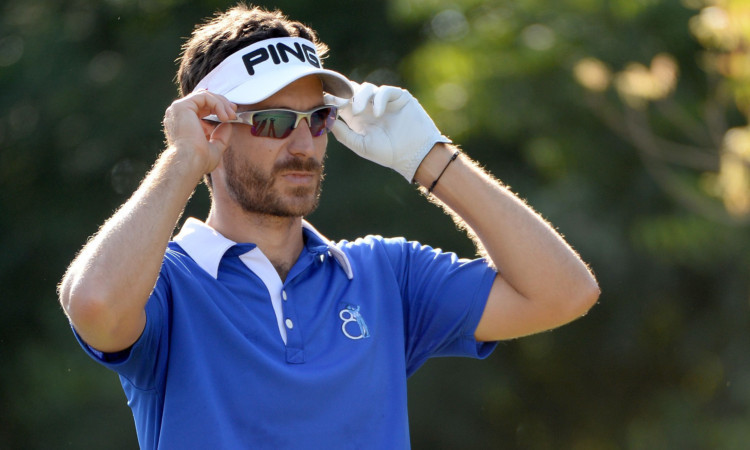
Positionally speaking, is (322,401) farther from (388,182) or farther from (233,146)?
(388,182)

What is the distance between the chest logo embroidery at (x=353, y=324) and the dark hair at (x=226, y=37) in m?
0.76

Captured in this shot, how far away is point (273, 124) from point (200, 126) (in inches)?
10.3

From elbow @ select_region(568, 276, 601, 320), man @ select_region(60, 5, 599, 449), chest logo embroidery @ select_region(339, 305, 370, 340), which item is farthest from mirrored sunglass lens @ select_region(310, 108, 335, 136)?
elbow @ select_region(568, 276, 601, 320)

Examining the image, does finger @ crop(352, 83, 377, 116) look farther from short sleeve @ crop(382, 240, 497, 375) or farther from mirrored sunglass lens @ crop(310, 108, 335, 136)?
short sleeve @ crop(382, 240, 497, 375)

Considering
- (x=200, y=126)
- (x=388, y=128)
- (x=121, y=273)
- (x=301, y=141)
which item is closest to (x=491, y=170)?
(x=388, y=128)

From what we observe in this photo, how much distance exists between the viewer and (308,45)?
10.3 ft

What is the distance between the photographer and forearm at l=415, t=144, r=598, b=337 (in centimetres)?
296

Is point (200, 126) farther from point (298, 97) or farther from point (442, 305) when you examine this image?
point (442, 305)

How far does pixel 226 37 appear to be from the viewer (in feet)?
10.2

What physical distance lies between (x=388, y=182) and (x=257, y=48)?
6.50 metres

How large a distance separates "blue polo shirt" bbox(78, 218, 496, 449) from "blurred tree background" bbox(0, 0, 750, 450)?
5329 mm

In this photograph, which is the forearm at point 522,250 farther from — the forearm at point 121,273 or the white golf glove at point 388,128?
the forearm at point 121,273

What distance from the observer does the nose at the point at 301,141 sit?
293 centimetres

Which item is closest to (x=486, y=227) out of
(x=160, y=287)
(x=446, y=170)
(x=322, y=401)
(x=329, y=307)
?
(x=446, y=170)
